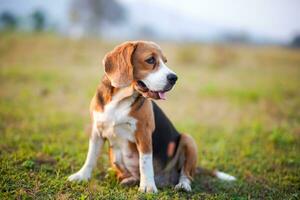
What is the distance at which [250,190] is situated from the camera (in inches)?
220

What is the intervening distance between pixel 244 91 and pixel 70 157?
27.8ft

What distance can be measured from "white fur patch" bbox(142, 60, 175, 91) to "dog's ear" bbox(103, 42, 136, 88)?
8.9 inches

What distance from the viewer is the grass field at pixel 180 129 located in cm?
510

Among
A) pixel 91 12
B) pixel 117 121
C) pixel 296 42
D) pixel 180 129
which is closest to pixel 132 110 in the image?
pixel 117 121

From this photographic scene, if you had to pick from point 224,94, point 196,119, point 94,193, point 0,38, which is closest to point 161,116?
point 94,193

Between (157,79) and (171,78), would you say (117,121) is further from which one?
(171,78)

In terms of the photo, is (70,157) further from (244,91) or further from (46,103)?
(244,91)

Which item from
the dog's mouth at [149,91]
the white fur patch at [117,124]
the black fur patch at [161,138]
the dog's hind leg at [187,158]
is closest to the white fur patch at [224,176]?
the dog's hind leg at [187,158]

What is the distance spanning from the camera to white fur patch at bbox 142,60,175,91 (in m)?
4.60

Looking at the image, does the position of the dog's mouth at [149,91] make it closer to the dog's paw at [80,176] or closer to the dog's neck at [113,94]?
the dog's neck at [113,94]

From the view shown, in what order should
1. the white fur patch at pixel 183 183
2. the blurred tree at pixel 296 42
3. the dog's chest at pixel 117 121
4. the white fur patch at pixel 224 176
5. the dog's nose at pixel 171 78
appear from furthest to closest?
1. the blurred tree at pixel 296 42
2. the white fur patch at pixel 224 176
3. the white fur patch at pixel 183 183
4. the dog's chest at pixel 117 121
5. the dog's nose at pixel 171 78

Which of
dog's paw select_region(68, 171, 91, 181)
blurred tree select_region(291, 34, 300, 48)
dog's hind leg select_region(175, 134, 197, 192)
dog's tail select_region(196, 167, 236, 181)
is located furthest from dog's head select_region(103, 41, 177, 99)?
blurred tree select_region(291, 34, 300, 48)

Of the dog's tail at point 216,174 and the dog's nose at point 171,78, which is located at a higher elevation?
the dog's nose at point 171,78

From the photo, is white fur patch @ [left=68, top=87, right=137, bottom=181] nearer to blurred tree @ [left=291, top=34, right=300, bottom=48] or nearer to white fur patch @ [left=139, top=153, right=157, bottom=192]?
white fur patch @ [left=139, top=153, right=157, bottom=192]
